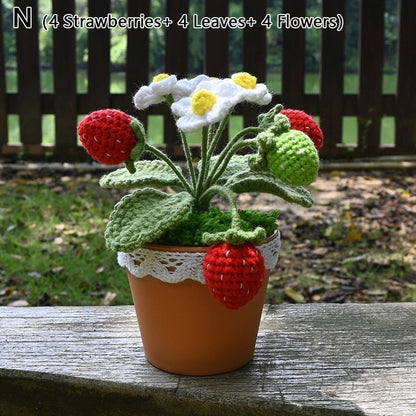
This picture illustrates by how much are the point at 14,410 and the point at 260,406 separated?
1.55 ft

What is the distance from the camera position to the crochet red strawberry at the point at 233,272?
1014mm

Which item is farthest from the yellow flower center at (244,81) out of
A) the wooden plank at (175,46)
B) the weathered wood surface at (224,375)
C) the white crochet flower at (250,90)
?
the wooden plank at (175,46)

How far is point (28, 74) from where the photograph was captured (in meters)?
4.41

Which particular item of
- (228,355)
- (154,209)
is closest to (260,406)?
(228,355)

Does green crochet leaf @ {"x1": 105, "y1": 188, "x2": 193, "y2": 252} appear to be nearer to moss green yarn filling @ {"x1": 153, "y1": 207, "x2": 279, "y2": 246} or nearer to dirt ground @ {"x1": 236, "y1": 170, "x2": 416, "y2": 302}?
moss green yarn filling @ {"x1": 153, "y1": 207, "x2": 279, "y2": 246}

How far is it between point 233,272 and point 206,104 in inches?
11.0

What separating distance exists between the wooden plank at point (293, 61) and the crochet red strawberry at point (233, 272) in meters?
3.43

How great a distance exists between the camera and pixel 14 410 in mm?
1282

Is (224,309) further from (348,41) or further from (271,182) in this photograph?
(348,41)

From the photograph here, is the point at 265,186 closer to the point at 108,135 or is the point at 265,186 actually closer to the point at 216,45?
the point at 108,135

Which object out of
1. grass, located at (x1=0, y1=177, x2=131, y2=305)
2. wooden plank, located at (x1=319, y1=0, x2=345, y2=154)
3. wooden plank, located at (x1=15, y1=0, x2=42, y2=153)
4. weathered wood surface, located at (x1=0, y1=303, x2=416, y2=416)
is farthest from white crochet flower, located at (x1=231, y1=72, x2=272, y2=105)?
wooden plank, located at (x1=15, y1=0, x2=42, y2=153)

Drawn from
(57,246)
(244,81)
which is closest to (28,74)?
(57,246)

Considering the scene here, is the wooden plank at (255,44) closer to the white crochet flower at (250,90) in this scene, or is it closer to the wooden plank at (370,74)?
the wooden plank at (370,74)

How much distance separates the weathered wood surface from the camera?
1.16 meters
